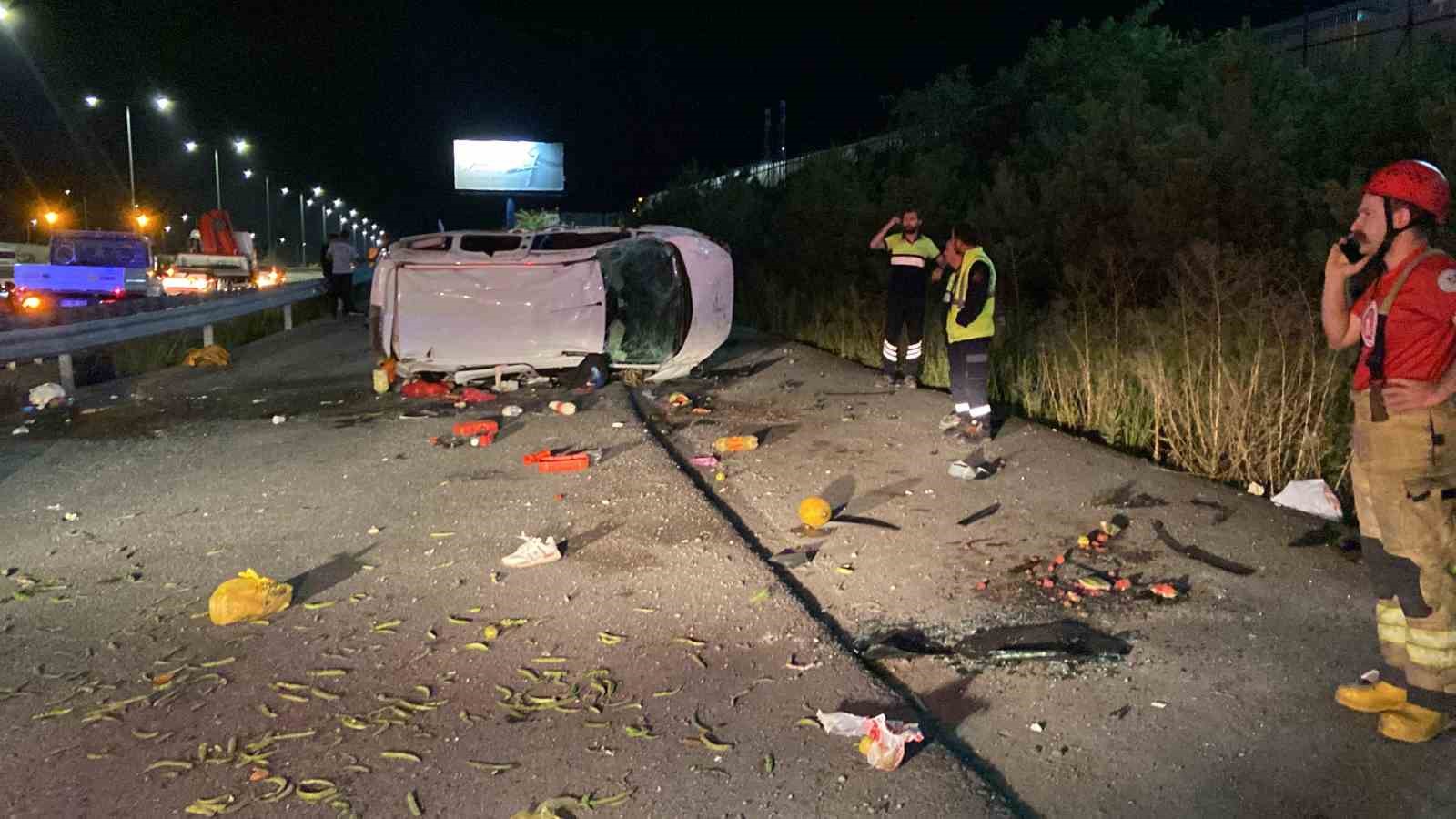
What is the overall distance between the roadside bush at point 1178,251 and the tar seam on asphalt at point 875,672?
3.43m

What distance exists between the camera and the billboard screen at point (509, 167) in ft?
219

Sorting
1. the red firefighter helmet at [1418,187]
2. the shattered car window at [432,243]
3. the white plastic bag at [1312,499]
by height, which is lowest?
the white plastic bag at [1312,499]

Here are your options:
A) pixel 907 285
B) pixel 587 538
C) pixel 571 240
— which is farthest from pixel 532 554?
pixel 571 240

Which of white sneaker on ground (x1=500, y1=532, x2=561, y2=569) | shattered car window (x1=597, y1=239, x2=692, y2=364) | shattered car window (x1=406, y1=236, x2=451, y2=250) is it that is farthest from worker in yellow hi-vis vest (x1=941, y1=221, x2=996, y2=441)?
shattered car window (x1=406, y1=236, x2=451, y2=250)

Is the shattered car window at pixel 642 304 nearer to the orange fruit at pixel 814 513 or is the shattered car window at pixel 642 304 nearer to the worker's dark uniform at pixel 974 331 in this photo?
the worker's dark uniform at pixel 974 331

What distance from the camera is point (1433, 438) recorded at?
3996mm

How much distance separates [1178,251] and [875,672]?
8380 mm

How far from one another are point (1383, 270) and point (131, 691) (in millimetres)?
5197

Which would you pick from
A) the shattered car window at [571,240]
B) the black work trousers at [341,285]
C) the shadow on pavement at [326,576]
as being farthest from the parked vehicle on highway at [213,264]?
the shadow on pavement at [326,576]

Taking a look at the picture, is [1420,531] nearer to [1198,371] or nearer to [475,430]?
[1198,371]

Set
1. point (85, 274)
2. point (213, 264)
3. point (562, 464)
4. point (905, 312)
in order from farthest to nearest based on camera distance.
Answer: point (213, 264) < point (85, 274) < point (905, 312) < point (562, 464)

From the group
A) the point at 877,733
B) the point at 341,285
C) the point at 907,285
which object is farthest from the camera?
the point at 341,285

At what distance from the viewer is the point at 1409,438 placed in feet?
13.3

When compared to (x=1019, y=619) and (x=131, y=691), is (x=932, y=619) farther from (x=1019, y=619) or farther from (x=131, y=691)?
(x=131, y=691)
